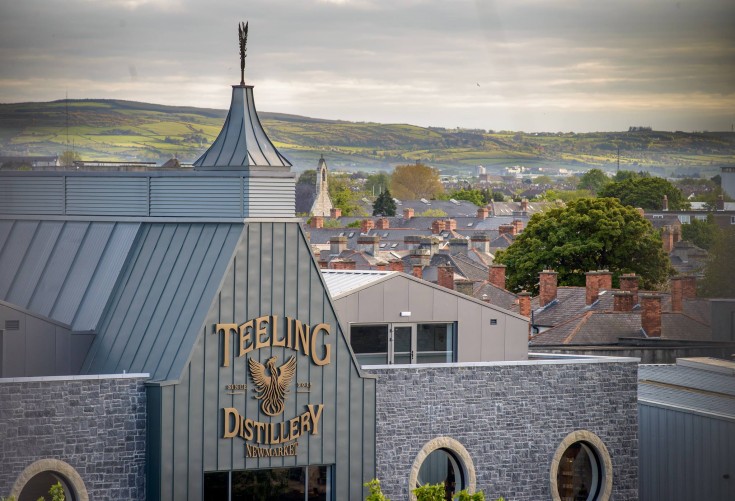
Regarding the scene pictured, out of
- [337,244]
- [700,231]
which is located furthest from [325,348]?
[700,231]

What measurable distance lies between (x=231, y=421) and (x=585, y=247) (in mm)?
57384

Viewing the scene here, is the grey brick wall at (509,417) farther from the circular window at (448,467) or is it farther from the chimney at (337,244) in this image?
the chimney at (337,244)

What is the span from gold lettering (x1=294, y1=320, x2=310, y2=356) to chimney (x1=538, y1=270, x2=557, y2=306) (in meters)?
37.7

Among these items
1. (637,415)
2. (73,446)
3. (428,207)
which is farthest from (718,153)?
(428,207)

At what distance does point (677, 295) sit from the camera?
5878cm

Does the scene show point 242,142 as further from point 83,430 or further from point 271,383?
A: point 83,430

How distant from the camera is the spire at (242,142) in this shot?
25406 millimetres

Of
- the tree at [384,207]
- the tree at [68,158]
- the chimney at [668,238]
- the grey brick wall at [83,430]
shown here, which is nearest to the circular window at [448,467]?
the grey brick wall at [83,430]

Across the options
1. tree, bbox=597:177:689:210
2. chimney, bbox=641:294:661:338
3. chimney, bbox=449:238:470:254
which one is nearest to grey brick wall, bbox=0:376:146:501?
chimney, bbox=641:294:661:338

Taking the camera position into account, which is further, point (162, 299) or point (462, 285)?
point (462, 285)

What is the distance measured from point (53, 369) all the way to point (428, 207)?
174m

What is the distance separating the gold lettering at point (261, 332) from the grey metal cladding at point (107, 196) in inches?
141

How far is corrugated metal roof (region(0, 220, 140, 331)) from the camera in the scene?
2652cm

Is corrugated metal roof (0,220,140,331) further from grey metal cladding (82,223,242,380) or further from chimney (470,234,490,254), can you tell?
chimney (470,234,490,254)
